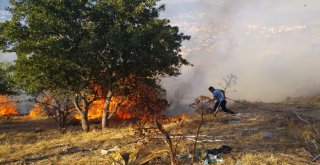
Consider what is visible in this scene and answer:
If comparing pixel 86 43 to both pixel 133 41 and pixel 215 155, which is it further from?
pixel 215 155

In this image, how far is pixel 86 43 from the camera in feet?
68.3

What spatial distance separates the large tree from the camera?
20.9m

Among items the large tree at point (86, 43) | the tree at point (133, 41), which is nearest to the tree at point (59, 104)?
the large tree at point (86, 43)

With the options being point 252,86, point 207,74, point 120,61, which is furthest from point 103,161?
point 207,74

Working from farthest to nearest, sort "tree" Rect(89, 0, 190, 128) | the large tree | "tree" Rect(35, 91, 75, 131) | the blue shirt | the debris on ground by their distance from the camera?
"tree" Rect(35, 91, 75, 131), "tree" Rect(89, 0, 190, 128), the blue shirt, the large tree, the debris on ground

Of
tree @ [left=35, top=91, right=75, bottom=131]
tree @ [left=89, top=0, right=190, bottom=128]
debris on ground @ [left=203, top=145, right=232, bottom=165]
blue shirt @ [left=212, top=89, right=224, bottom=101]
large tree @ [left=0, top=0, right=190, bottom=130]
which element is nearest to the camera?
debris on ground @ [left=203, top=145, right=232, bottom=165]

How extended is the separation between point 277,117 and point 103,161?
1020cm

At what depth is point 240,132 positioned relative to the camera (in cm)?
1664

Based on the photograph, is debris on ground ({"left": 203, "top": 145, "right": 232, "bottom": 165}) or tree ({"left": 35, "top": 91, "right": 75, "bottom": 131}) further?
tree ({"left": 35, "top": 91, "right": 75, "bottom": 131})

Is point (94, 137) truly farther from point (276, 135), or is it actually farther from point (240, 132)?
point (276, 135)

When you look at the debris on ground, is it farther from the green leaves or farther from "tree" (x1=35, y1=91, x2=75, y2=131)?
"tree" (x1=35, y1=91, x2=75, y2=131)

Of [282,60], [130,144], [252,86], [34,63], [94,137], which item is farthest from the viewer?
[282,60]

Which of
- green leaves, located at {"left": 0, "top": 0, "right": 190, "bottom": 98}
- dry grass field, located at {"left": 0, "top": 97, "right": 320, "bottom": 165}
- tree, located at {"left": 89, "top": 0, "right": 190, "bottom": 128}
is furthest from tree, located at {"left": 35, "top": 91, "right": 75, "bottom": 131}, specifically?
dry grass field, located at {"left": 0, "top": 97, "right": 320, "bottom": 165}

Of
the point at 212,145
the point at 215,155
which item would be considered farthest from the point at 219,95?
the point at 215,155
